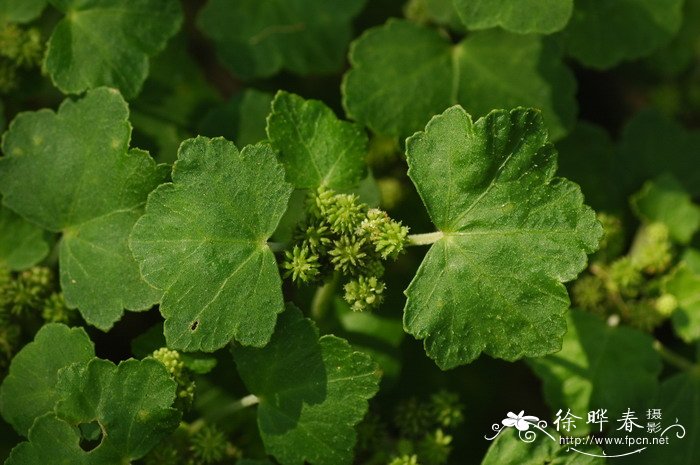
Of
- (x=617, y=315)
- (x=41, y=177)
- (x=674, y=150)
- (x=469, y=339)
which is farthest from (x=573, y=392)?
(x=41, y=177)

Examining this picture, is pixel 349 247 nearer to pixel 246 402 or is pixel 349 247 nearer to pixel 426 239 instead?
pixel 426 239

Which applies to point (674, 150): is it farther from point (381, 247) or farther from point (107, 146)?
point (107, 146)

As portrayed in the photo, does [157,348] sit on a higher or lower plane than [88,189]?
lower

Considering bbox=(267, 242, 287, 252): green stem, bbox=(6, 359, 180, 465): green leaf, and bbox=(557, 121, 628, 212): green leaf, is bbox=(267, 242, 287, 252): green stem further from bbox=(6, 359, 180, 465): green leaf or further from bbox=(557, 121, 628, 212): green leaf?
bbox=(557, 121, 628, 212): green leaf

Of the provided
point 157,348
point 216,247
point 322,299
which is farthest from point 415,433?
point 216,247

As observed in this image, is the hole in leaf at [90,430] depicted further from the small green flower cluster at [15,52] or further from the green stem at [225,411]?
the small green flower cluster at [15,52]
